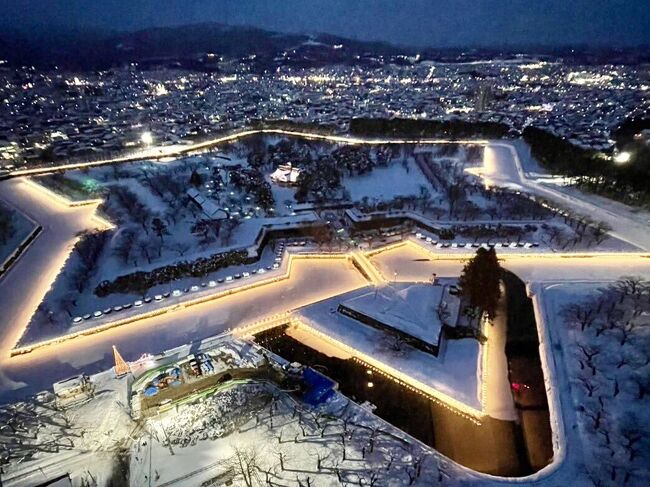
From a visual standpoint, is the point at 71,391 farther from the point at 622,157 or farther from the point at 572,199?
the point at 622,157

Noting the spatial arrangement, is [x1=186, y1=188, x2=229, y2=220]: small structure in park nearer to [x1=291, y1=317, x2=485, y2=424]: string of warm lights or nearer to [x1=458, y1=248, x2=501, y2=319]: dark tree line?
[x1=291, y1=317, x2=485, y2=424]: string of warm lights

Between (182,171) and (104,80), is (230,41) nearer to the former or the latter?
(104,80)

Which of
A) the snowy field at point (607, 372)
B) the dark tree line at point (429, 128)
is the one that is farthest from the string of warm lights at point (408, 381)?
the dark tree line at point (429, 128)

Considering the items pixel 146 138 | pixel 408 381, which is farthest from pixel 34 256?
pixel 146 138

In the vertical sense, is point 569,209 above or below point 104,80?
below

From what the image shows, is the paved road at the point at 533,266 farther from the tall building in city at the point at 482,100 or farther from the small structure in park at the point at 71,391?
the tall building in city at the point at 482,100

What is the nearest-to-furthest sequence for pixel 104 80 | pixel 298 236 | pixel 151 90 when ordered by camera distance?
1. pixel 298 236
2. pixel 151 90
3. pixel 104 80

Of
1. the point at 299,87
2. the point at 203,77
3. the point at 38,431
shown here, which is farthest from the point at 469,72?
the point at 38,431
